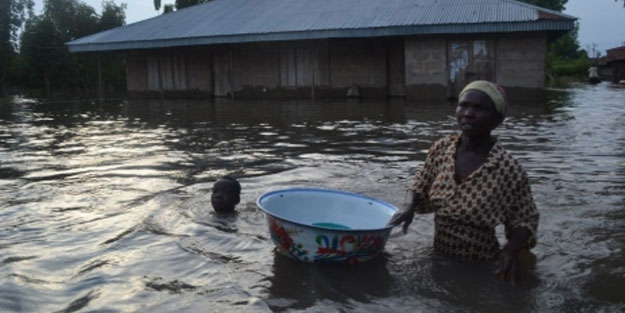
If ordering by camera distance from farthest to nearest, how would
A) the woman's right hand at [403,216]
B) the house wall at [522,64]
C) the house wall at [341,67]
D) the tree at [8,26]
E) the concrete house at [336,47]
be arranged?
1. the tree at [8,26]
2. the house wall at [341,67]
3. the concrete house at [336,47]
4. the house wall at [522,64]
5. the woman's right hand at [403,216]

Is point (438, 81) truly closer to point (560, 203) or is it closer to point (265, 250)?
point (560, 203)

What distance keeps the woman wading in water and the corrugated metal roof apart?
38.7 feet

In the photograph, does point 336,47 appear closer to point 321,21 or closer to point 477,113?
point 321,21

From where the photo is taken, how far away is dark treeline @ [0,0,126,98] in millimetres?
32156

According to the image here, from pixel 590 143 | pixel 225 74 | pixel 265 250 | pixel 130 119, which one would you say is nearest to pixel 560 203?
pixel 265 250

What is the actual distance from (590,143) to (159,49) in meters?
16.2

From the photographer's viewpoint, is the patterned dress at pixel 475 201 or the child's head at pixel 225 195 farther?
the child's head at pixel 225 195

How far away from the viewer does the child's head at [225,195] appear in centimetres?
418

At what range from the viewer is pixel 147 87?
21078mm

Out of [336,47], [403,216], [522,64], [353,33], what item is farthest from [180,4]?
[403,216]

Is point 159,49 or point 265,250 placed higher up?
point 159,49

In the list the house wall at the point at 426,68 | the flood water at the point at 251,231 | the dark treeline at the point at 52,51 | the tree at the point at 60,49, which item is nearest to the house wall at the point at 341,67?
the house wall at the point at 426,68

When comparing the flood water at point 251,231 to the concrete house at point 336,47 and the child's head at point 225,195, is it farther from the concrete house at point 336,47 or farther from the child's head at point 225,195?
the concrete house at point 336,47

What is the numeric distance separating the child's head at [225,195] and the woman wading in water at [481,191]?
1619 mm
